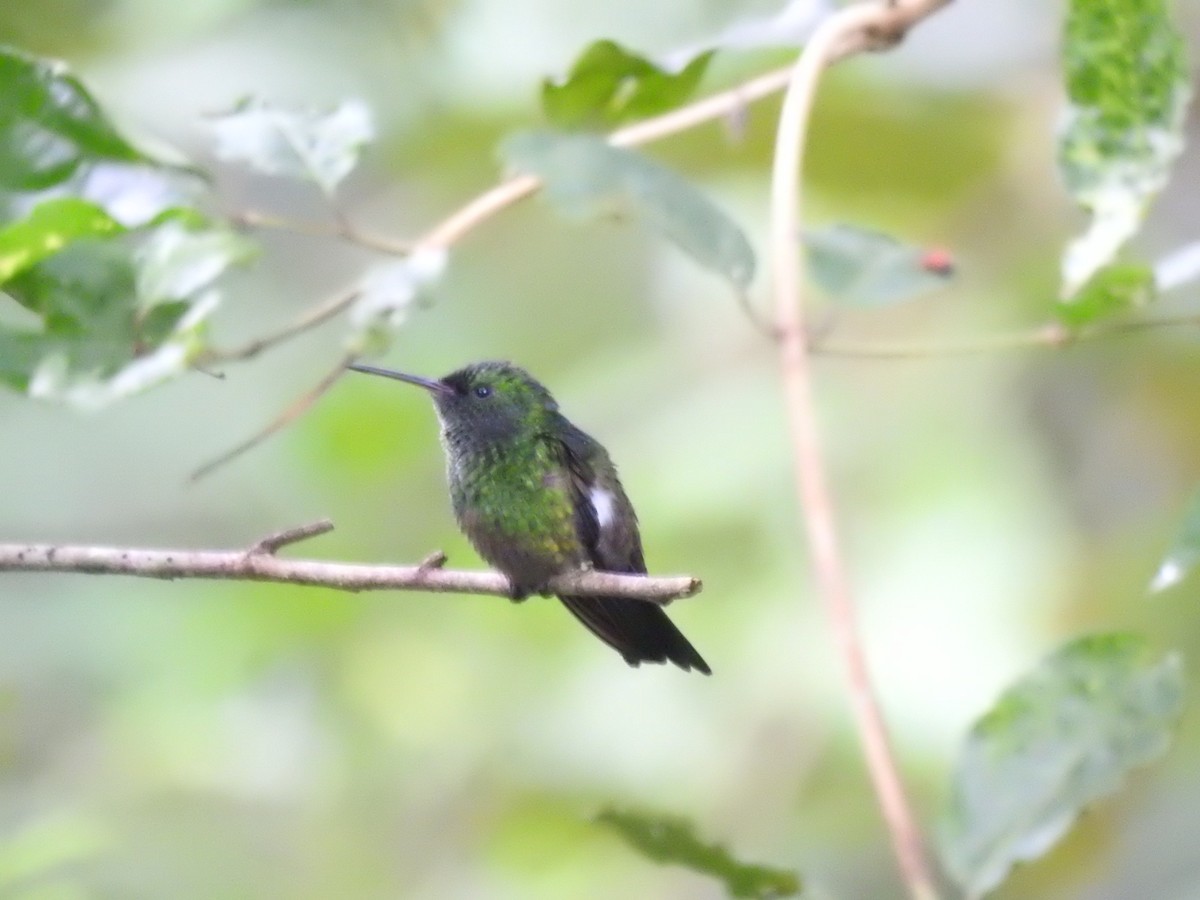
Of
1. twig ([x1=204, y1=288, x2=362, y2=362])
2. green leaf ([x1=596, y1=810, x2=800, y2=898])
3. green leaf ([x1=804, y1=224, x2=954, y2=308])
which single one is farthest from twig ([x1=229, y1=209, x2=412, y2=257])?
green leaf ([x1=596, y1=810, x2=800, y2=898])

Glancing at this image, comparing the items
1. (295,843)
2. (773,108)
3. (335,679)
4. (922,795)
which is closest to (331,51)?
(773,108)

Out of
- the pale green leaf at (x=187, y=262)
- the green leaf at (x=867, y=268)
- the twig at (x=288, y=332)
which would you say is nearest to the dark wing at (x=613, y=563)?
the green leaf at (x=867, y=268)

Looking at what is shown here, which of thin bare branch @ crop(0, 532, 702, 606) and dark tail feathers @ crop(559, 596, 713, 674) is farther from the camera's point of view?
dark tail feathers @ crop(559, 596, 713, 674)

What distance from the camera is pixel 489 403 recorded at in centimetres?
232

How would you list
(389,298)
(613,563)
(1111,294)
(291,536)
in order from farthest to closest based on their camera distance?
(613,563), (1111,294), (291,536), (389,298)

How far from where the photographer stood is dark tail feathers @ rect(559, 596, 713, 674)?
1929 millimetres

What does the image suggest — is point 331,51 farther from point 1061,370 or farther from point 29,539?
point 1061,370

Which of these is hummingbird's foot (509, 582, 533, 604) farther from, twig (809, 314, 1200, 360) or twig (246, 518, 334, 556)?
twig (809, 314, 1200, 360)

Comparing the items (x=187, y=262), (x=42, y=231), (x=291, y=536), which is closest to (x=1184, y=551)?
(x=291, y=536)

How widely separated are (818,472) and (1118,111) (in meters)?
0.68

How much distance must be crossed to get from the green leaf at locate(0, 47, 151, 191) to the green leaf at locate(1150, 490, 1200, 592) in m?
1.11

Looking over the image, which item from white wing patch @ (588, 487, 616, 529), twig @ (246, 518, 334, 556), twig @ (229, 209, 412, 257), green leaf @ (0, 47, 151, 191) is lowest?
twig @ (246, 518, 334, 556)

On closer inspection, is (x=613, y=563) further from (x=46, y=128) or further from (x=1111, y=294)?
(x=46, y=128)

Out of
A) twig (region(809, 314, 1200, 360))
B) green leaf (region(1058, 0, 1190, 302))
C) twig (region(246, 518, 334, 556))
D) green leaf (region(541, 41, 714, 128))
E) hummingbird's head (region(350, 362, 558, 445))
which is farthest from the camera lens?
hummingbird's head (region(350, 362, 558, 445))
